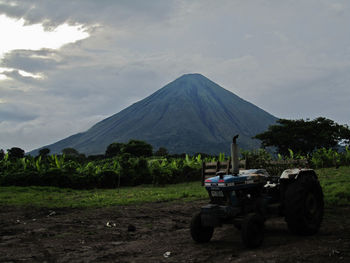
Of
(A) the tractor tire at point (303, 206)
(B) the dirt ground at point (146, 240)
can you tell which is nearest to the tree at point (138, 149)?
(B) the dirt ground at point (146, 240)

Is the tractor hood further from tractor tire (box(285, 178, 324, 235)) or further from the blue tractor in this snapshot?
tractor tire (box(285, 178, 324, 235))

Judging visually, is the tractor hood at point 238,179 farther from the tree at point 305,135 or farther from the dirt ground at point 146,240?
the tree at point 305,135

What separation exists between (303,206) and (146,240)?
2.94m

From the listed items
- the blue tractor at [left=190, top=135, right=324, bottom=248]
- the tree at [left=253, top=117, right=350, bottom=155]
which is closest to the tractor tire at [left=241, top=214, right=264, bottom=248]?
the blue tractor at [left=190, top=135, right=324, bottom=248]

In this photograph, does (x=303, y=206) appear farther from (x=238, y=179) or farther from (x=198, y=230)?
(x=198, y=230)

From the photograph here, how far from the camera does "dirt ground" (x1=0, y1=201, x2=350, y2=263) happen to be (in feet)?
17.8

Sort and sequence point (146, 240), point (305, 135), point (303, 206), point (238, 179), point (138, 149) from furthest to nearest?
point (138, 149), point (305, 135), point (146, 240), point (303, 206), point (238, 179)

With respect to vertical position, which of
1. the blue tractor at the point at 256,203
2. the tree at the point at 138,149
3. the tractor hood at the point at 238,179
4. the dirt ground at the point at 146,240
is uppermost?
the tree at the point at 138,149

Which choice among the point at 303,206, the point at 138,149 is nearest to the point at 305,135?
the point at 138,149

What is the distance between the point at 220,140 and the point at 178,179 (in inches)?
6801

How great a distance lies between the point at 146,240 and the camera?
6.94 m

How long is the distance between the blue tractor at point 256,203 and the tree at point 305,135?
44820 mm

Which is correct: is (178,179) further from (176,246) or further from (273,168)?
(176,246)

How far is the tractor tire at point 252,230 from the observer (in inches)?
221
